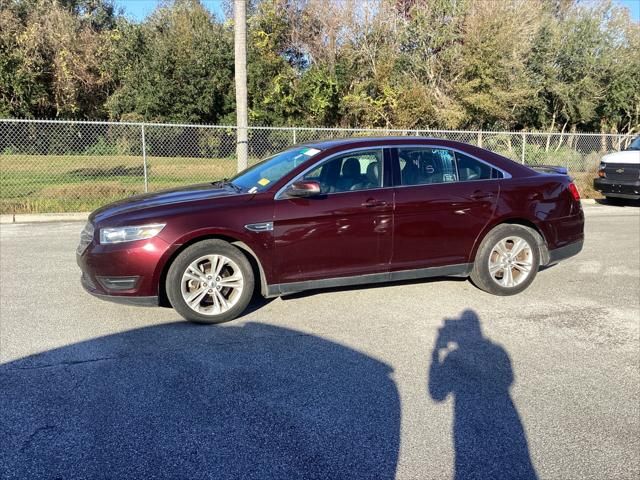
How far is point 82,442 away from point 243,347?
1537 mm

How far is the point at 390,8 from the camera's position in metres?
21.9

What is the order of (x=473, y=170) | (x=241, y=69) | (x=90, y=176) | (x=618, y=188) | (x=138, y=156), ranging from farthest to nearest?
(x=138, y=156)
(x=90, y=176)
(x=618, y=188)
(x=241, y=69)
(x=473, y=170)

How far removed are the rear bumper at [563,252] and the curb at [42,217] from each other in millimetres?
8723

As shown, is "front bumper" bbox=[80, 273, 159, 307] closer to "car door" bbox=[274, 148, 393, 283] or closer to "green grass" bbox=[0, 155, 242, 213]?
"car door" bbox=[274, 148, 393, 283]

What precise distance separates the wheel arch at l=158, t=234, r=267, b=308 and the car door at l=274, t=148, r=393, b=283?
6.5 inches

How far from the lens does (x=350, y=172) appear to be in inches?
205

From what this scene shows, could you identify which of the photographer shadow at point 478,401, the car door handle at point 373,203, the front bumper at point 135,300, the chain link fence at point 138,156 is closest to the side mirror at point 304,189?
the car door handle at point 373,203

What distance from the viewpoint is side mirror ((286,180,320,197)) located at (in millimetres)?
4766

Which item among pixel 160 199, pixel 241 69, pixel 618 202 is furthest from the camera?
pixel 618 202

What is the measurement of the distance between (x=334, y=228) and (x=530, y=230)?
2333mm

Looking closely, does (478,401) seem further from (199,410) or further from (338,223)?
(338,223)

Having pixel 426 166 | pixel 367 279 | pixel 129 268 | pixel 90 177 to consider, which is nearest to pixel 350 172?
pixel 426 166

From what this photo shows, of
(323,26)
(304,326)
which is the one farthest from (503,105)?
(304,326)

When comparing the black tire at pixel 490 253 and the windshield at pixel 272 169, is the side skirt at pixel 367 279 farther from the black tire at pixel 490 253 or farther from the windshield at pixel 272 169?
the windshield at pixel 272 169
